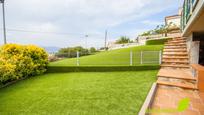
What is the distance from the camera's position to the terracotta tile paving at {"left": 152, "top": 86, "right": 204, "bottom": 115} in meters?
2.89

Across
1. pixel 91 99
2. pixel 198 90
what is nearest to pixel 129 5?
pixel 198 90

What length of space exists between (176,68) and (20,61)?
276 inches

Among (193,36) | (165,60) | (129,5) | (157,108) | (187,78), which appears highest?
(129,5)

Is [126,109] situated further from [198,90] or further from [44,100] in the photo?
[198,90]

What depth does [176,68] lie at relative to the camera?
5863 mm

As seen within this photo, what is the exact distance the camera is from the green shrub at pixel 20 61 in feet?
17.1

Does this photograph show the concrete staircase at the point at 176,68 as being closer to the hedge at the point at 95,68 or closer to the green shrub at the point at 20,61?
the hedge at the point at 95,68

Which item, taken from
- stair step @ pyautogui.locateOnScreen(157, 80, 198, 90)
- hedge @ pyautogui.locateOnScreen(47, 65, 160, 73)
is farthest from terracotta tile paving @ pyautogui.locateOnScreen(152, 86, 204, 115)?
hedge @ pyautogui.locateOnScreen(47, 65, 160, 73)

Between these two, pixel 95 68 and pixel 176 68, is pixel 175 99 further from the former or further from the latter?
pixel 95 68

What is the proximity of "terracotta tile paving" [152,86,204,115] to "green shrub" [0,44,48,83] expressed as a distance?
210 inches

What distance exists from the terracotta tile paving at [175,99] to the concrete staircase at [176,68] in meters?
0.21

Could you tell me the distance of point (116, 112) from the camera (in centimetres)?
260

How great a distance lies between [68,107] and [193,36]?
5822 mm

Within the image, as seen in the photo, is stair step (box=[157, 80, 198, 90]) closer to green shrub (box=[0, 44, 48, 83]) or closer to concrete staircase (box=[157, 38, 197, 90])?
concrete staircase (box=[157, 38, 197, 90])
